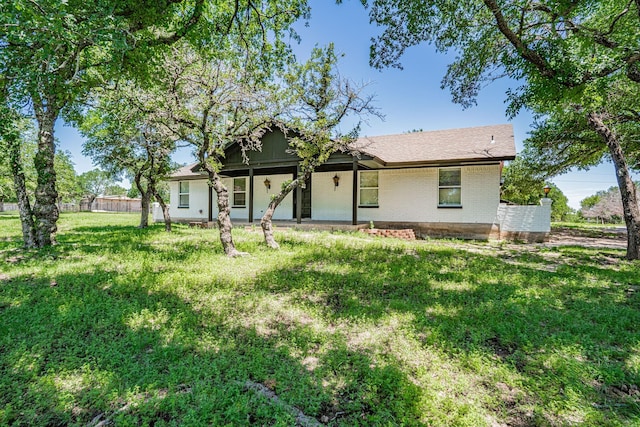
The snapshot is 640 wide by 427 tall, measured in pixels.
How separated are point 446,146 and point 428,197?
229cm

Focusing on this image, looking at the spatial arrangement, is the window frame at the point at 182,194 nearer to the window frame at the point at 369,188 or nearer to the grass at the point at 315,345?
the window frame at the point at 369,188

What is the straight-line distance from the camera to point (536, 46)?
221 inches

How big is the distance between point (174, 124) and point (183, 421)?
6846 millimetres

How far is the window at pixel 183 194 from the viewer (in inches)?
733

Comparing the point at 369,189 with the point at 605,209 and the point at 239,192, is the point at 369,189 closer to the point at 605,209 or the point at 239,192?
the point at 239,192

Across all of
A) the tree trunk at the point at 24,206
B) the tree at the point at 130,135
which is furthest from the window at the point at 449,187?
the tree trunk at the point at 24,206

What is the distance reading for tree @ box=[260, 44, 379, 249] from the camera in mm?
8156

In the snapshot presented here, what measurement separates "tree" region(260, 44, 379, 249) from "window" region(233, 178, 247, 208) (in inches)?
328

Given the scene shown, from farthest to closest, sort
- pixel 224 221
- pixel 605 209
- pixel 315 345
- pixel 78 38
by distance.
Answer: pixel 605 209 < pixel 224 221 < pixel 78 38 < pixel 315 345

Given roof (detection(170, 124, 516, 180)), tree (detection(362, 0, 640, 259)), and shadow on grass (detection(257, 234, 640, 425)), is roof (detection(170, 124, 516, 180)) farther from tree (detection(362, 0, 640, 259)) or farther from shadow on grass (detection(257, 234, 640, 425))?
shadow on grass (detection(257, 234, 640, 425))

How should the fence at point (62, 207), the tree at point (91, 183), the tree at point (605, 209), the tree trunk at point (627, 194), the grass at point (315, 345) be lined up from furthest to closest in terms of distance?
the tree at point (91, 183) < the tree at point (605, 209) < the fence at point (62, 207) < the tree trunk at point (627, 194) < the grass at point (315, 345)

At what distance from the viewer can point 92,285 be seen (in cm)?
482

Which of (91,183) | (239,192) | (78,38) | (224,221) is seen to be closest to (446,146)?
(224,221)

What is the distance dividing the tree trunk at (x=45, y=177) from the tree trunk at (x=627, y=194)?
1361cm
